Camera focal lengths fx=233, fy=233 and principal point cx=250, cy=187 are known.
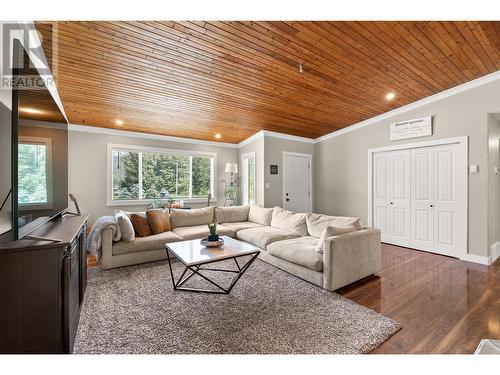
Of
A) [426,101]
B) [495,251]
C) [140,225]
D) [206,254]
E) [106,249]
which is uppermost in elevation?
[426,101]

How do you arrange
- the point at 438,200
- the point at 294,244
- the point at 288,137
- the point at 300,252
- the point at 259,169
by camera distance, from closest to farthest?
the point at 300,252 → the point at 294,244 → the point at 438,200 → the point at 259,169 → the point at 288,137

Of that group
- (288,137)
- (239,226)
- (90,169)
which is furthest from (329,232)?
(90,169)

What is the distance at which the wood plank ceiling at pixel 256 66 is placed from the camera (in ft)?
8.19

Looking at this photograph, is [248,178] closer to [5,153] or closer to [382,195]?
[382,195]

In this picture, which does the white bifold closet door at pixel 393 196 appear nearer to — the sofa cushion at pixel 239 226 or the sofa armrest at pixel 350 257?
the sofa armrest at pixel 350 257

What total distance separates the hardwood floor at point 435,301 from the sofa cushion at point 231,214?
2725 mm

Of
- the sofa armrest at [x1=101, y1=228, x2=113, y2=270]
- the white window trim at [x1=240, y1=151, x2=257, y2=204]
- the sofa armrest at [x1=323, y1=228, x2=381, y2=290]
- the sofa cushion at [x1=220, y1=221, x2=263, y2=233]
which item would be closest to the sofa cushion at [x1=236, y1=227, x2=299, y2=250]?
the sofa cushion at [x1=220, y1=221, x2=263, y2=233]

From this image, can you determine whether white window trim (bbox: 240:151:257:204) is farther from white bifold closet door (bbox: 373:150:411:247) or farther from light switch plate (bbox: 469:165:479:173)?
light switch plate (bbox: 469:165:479:173)

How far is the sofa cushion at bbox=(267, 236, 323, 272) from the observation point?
269 centimetres

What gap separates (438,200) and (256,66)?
3.92m

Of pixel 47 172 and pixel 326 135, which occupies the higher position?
pixel 326 135

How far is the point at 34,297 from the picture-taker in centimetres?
141

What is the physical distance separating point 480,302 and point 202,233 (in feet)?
11.6
